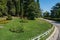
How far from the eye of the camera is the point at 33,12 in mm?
71875

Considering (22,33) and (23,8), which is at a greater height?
(23,8)

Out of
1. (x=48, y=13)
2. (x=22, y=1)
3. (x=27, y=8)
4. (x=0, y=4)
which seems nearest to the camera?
(x=0, y=4)

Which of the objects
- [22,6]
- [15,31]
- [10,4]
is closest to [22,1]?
[22,6]

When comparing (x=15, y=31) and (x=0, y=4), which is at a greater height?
(x=0, y=4)

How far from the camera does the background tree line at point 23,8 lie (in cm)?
7256

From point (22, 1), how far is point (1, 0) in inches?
1604

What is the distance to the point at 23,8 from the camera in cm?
8294

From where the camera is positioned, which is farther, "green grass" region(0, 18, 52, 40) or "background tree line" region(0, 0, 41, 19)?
"background tree line" region(0, 0, 41, 19)

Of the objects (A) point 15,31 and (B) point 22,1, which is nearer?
(A) point 15,31

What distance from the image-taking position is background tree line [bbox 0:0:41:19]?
2857 inches

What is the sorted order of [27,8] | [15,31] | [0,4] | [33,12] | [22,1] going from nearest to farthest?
1. [15,31]
2. [0,4]
3. [33,12]
4. [27,8]
5. [22,1]

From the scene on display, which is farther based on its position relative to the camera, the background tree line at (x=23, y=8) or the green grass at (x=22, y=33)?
the background tree line at (x=23, y=8)

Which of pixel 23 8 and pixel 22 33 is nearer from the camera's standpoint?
pixel 22 33

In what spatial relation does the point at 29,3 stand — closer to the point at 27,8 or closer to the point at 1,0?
the point at 27,8
